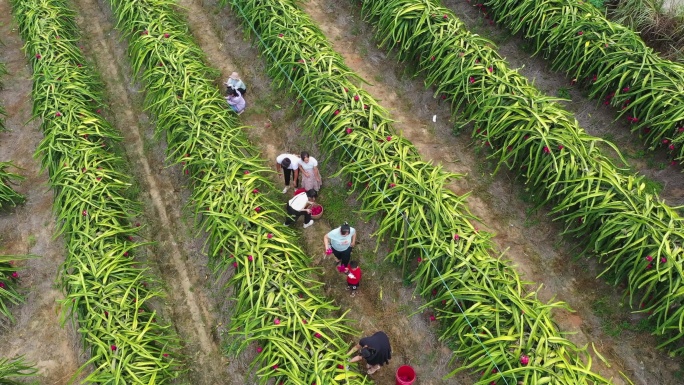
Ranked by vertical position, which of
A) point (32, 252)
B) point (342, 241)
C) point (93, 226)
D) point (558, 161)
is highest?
point (558, 161)

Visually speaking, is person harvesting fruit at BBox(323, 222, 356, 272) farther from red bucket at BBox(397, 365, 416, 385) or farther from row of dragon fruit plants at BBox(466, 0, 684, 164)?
row of dragon fruit plants at BBox(466, 0, 684, 164)

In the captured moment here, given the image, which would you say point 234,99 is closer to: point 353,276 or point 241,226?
point 241,226

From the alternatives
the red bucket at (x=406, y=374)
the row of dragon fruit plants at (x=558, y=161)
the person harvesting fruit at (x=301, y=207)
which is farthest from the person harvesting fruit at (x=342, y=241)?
the row of dragon fruit plants at (x=558, y=161)

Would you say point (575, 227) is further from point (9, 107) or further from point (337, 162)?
point (9, 107)

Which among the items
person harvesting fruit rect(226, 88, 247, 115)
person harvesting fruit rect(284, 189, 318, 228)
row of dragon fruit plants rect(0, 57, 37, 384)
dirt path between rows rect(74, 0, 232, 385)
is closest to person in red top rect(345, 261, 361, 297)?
person harvesting fruit rect(284, 189, 318, 228)

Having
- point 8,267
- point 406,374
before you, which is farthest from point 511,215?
point 8,267

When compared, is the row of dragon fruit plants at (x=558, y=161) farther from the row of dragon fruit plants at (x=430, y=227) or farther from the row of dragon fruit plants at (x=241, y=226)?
the row of dragon fruit plants at (x=241, y=226)
